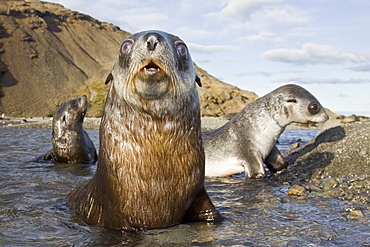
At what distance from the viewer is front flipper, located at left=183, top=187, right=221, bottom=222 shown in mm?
3588

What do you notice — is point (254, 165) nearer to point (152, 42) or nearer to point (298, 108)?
point (298, 108)

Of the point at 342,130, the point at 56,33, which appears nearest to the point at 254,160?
the point at 342,130

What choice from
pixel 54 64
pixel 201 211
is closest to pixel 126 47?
pixel 201 211

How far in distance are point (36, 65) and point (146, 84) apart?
59.5m

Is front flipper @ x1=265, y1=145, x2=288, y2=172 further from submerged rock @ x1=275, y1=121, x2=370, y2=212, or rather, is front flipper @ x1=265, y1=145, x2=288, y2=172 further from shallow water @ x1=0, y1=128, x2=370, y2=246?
shallow water @ x1=0, y1=128, x2=370, y2=246

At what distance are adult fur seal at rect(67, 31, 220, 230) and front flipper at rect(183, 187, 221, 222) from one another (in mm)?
109

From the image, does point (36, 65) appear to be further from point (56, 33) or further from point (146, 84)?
point (146, 84)

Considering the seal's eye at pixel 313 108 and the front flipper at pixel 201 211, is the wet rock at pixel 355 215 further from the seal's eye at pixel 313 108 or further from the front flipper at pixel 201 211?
the seal's eye at pixel 313 108

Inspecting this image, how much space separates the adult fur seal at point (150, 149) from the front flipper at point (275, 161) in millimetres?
3916

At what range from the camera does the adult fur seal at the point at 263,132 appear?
697cm

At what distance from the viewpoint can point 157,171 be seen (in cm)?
324

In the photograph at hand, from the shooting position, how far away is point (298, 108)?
6969mm

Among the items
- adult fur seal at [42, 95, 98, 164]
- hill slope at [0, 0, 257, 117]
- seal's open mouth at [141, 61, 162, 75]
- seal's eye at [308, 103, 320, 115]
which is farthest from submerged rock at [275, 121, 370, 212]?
hill slope at [0, 0, 257, 117]

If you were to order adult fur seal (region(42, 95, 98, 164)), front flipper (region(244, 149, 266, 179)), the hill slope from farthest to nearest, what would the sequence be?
the hill slope < adult fur seal (region(42, 95, 98, 164)) < front flipper (region(244, 149, 266, 179))
